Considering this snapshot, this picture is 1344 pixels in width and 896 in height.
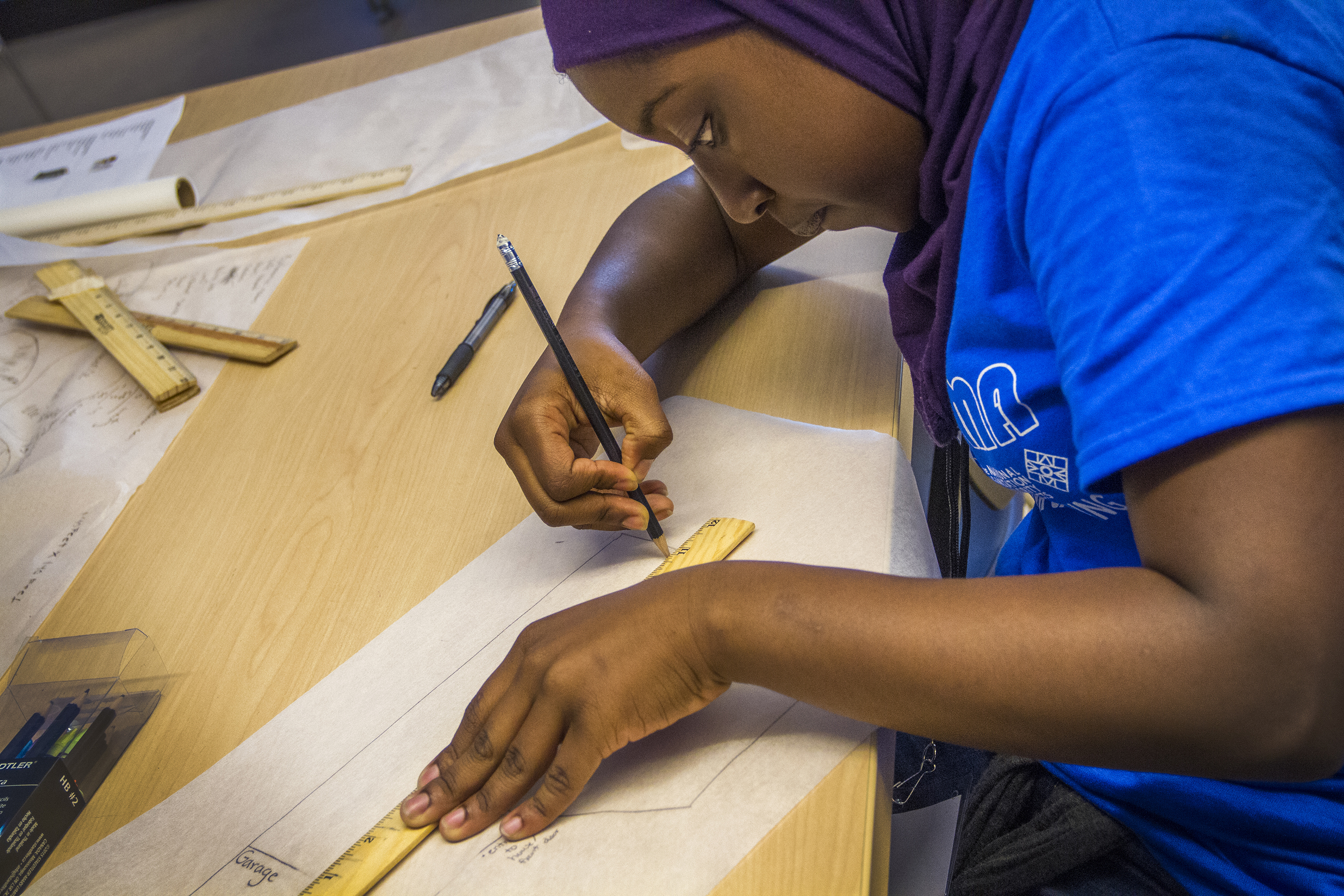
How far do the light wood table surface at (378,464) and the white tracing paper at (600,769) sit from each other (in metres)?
0.02

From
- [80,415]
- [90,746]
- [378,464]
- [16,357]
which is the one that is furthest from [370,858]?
[16,357]

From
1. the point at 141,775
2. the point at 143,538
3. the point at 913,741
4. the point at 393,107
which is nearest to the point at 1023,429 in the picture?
the point at 913,741

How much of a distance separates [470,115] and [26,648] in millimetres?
860

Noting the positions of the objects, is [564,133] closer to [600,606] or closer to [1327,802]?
[600,606]

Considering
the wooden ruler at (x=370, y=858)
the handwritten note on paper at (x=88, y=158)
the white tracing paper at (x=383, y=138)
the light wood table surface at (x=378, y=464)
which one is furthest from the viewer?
the handwritten note on paper at (x=88, y=158)

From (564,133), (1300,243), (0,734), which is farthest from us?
(564,133)

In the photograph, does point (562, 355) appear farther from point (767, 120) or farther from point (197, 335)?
point (197, 335)

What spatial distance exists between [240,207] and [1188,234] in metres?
1.15

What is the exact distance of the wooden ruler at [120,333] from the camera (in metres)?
0.92

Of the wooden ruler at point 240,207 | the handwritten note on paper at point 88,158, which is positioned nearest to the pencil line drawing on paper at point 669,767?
the wooden ruler at point 240,207

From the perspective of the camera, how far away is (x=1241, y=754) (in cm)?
40

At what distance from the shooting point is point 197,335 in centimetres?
98

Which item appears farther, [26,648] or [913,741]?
[913,741]

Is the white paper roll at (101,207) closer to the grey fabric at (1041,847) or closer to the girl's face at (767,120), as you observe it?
the girl's face at (767,120)
